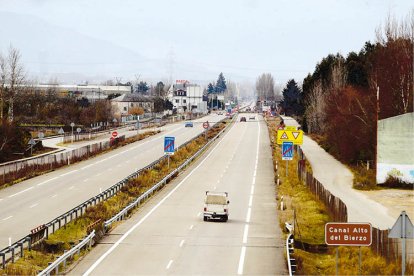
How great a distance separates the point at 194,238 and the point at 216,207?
18.1ft

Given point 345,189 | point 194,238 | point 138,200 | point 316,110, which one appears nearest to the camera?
point 194,238

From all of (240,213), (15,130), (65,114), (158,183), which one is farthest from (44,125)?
(240,213)

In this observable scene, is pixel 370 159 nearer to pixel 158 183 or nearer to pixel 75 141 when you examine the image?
pixel 158 183

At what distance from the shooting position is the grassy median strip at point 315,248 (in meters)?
24.1

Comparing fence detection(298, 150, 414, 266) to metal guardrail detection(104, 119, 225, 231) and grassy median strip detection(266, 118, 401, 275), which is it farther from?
metal guardrail detection(104, 119, 225, 231)

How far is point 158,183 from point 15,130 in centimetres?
3506

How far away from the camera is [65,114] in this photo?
13725 cm

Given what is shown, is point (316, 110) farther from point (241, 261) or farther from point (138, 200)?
point (241, 261)

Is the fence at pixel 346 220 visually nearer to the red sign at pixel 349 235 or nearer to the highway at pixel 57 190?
the red sign at pixel 349 235

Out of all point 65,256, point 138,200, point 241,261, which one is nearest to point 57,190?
point 138,200

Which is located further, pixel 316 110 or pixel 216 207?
pixel 316 110

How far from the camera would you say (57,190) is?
47875 millimetres

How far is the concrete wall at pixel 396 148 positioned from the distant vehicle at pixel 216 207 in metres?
24.9

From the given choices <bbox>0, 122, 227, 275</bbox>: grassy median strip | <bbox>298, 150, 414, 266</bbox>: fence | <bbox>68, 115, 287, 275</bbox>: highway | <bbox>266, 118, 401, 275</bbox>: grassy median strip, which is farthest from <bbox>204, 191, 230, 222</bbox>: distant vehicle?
<bbox>298, 150, 414, 266</bbox>: fence
